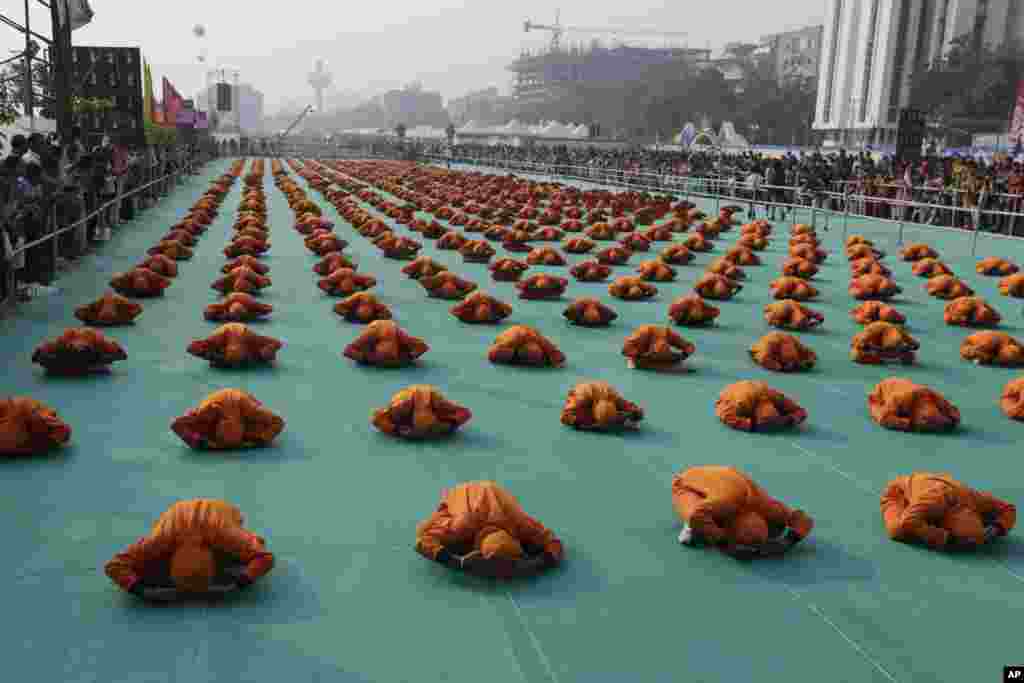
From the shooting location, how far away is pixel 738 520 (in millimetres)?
6344

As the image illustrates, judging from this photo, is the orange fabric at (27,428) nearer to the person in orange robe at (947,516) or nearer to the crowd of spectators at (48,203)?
the crowd of spectators at (48,203)

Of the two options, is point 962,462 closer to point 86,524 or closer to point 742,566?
point 742,566

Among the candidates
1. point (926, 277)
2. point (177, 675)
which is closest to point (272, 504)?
point (177, 675)

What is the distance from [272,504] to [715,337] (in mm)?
7824

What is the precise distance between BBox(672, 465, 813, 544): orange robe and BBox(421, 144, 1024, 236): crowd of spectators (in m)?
14.8

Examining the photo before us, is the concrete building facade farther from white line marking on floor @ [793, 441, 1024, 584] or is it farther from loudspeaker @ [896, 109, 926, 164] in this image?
white line marking on floor @ [793, 441, 1024, 584]

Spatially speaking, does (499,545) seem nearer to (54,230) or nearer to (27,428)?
(27,428)

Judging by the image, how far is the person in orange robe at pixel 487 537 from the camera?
19.2 ft

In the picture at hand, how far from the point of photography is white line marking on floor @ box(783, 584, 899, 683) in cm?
506

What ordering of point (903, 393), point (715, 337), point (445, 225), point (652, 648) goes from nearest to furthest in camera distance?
1. point (652, 648)
2. point (903, 393)
3. point (715, 337)
4. point (445, 225)

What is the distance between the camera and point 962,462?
27.4ft

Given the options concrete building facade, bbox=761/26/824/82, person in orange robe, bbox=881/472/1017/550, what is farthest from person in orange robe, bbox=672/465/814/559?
concrete building facade, bbox=761/26/824/82

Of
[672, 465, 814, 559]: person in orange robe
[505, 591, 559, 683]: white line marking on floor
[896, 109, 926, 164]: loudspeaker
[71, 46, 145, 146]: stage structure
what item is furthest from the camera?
[896, 109, 926, 164]: loudspeaker

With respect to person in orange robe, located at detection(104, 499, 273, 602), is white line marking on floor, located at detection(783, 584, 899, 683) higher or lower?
lower
